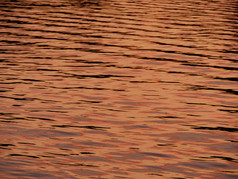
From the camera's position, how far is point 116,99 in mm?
18812

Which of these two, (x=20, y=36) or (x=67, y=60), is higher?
(x=20, y=36)

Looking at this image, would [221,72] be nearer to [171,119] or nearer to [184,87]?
[184,87]

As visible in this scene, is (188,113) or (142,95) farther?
(142,95)

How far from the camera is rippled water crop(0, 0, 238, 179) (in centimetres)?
1331

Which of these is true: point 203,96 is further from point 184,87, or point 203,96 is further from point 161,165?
point 161,165

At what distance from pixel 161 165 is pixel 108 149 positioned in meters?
1.46

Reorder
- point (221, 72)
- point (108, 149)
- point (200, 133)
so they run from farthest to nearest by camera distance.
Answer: point (221, 72)
point (200, 133)
point (108, 149)

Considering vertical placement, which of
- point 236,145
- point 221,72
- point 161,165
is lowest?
point 161,165

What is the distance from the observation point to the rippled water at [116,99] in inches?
524

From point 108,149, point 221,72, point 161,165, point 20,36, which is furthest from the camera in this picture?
point 20,36

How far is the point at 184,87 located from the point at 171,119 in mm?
4106

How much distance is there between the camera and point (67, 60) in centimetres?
2475

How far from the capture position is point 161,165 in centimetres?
1321

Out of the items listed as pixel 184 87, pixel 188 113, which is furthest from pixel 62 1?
pixel 188 113
